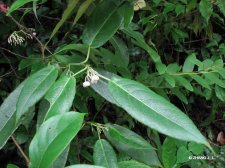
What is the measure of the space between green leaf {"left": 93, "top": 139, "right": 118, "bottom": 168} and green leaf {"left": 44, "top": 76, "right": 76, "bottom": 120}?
12 cm

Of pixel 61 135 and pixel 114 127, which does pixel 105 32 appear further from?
pixel 61 135

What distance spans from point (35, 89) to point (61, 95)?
0.21 feet

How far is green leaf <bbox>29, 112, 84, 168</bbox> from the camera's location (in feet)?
1.49

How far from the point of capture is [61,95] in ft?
1.89

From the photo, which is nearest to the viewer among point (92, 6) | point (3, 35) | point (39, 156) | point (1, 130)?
point (39, 156)

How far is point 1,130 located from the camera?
2.15ft

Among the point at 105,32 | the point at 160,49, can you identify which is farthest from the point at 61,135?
the point at 160,49

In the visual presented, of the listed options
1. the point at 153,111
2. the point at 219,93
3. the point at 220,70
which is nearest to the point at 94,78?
the point at 153,111

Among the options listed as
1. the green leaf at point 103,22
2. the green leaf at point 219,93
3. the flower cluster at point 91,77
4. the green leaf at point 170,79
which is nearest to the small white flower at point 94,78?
the flower cluster at point 91,77

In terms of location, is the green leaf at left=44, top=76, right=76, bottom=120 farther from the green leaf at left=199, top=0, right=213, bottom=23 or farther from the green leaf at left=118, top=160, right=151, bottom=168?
the green leaf at left=199, top=0, right=213, bottom=23

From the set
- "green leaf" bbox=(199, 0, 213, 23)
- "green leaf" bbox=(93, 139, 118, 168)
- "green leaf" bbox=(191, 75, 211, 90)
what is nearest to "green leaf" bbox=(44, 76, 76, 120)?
"green leaf" bbox=(93, 139, 118, 168)

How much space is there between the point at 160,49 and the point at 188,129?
1.26m

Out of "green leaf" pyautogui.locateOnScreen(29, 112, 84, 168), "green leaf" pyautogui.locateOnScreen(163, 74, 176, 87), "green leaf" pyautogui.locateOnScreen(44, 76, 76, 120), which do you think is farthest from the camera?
"green leaf" pyautogui.locateOnScreen(163, 74, 176, 87)

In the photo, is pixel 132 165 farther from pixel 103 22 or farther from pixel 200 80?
→ pixel 200 80
